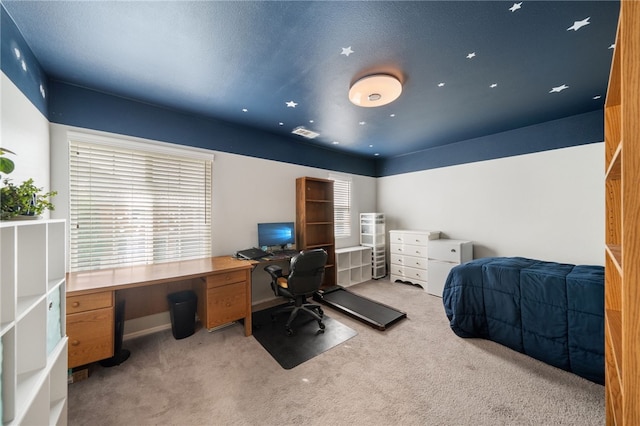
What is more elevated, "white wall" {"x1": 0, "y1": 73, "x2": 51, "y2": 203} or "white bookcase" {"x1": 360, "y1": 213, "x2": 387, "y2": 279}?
"white wall" {"x1": 0, "y1": 73, "x2": 51, "y2": 203}

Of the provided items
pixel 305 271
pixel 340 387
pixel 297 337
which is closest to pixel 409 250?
pixel 305 271

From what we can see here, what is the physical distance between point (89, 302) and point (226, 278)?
1.06 m

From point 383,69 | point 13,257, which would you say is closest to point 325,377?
point 13,257

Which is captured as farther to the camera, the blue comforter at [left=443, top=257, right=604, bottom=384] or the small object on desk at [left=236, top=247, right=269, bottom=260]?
the small object on desk at [left=236, top=247, right=269, bottom=260]

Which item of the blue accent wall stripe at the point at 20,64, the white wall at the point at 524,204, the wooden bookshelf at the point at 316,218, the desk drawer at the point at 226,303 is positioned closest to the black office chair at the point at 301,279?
the desk drawer at the point at 226,303

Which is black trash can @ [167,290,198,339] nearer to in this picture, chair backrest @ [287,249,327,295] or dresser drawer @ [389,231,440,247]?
chair backrest @ [287,249,327,295]

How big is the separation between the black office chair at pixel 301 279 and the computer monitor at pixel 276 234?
75 cm

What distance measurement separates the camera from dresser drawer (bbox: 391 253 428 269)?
4.19m

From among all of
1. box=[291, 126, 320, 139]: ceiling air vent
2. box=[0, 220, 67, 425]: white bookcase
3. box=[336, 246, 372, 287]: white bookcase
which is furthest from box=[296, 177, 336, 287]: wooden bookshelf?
box=[0, 220, 67, 425]: white bookcase

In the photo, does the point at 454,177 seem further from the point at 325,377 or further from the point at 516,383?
the point at 325,377

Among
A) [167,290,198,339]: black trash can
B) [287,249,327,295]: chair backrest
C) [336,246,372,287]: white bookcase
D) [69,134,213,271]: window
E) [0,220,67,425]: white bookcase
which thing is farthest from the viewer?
[336,246,372,287]: white bookcase

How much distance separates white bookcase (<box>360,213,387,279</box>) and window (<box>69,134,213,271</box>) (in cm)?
323

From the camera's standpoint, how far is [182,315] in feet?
8.19

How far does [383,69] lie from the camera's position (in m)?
2.10
